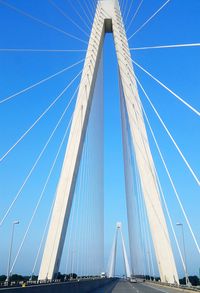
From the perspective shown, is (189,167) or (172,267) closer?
(189,167)

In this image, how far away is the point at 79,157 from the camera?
881 inches

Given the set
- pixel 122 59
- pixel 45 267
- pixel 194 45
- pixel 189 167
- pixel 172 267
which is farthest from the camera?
pixel 122 59

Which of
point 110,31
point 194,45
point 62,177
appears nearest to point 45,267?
point 62,177

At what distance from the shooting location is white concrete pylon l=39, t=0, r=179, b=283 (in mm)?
20625

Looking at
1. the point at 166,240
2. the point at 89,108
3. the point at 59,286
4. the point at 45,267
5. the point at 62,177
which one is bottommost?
the point at 59,286

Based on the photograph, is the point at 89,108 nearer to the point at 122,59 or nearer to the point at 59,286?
the point at 122,59

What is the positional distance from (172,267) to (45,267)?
6154 mm

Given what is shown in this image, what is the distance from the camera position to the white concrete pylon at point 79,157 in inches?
812

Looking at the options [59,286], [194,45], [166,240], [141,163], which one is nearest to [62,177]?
[141,163]

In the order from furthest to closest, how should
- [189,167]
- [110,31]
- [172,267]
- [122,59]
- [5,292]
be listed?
[110,31], [122,59], [172,267], [189,167], [5,292]

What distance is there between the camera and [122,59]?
934 inches

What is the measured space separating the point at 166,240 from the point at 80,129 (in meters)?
6.78

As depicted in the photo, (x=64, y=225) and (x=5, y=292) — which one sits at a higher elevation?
(x=64, y=225)

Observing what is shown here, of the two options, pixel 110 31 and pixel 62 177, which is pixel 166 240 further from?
pixel 110 31
